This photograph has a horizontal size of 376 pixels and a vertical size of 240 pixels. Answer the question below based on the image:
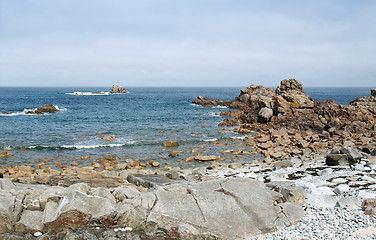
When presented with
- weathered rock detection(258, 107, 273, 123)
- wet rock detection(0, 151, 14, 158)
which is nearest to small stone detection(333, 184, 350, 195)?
wet rock detection(0, 151, 14, 158)

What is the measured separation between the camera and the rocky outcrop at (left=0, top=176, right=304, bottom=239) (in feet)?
35.4

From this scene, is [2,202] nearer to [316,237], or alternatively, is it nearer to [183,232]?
[183,232]

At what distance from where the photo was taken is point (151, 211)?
11.4 meters

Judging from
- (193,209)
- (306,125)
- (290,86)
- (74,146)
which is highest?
(290,86)

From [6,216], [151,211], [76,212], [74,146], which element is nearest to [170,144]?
[74,146]

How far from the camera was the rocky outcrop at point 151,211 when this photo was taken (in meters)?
10.8

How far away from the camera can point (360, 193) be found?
13.9m

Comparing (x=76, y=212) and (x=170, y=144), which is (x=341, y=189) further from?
(x=170, y=144)

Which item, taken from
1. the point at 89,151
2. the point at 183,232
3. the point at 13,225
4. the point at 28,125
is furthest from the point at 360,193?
the point at 28,125

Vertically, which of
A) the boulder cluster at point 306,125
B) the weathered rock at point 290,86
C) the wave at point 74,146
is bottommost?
the wave at point 74,146

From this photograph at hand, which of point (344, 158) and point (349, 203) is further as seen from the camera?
point (344, 158)

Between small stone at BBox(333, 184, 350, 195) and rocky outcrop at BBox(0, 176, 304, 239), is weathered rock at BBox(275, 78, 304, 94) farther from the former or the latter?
rocky outcrop at BBox(0, 176, 304, 239)

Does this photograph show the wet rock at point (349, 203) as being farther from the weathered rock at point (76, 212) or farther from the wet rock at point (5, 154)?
the wet rock at point (5, 154)

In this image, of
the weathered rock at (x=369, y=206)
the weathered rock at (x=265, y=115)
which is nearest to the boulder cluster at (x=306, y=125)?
the weathered rock at (x=265, y=115)
